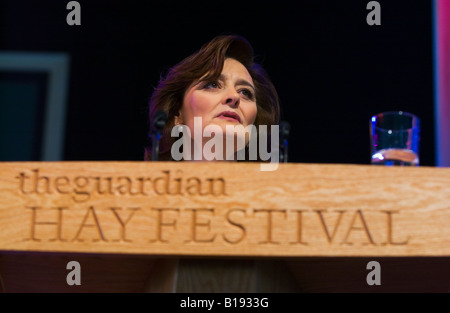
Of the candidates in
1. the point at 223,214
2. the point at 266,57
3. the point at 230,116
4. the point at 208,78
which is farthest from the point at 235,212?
the point at 266,57

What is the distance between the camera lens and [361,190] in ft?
4.04

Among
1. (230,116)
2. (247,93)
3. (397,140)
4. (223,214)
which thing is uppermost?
(247,93)

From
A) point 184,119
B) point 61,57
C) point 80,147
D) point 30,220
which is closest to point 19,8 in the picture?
point 61,57

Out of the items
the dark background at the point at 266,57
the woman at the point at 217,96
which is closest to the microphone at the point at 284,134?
the woman at the point at 217,96

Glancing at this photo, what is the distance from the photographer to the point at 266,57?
276cm

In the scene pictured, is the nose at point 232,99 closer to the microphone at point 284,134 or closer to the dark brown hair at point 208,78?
the dark brown hair at point 208,78

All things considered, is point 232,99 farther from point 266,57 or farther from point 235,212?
point 235,212

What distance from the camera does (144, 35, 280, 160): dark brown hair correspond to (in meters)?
2.22

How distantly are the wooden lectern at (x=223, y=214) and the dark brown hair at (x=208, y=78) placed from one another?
3.19ft

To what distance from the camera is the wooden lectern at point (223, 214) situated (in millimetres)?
1211

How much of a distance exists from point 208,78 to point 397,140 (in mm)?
857

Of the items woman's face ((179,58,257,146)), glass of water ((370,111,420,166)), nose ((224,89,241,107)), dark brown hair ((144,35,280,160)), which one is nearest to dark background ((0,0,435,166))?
dark brown hair ((144,35,280,160))

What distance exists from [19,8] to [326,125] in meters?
1.49
